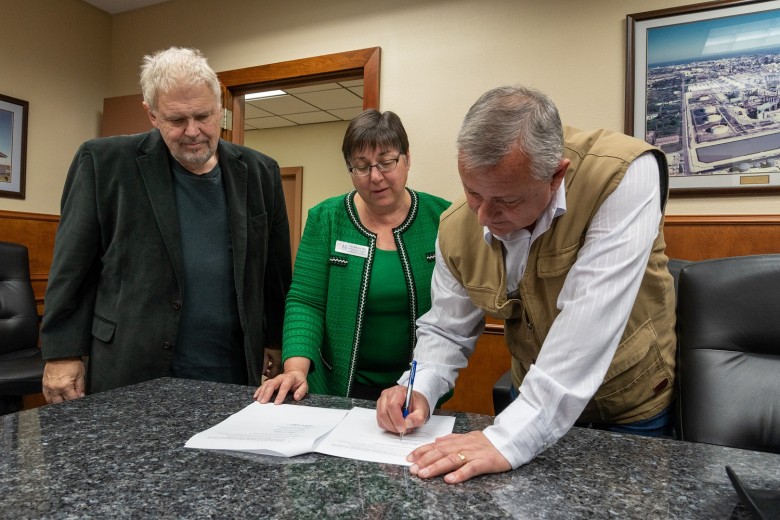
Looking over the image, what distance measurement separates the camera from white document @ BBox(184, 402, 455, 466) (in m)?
0.85

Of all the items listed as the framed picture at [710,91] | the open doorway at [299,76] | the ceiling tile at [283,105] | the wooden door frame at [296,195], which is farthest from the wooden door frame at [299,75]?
the wooden door frame at [296,195]

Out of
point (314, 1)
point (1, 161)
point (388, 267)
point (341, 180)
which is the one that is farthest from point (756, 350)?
point (341, 180)

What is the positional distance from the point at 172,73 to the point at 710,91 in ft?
7.26

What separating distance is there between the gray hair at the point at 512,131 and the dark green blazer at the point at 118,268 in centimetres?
97

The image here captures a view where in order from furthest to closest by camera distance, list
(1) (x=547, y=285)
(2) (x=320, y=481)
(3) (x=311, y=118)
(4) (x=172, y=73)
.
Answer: (3) (x=311, y=118), (4) (x=172, y=73), (1) (x=547, y=285), (2) (x=320, y=481)

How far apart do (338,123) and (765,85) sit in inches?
205

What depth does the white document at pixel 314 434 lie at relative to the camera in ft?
2.78

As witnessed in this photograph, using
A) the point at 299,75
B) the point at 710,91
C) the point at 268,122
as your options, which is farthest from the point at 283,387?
the point at 268,122

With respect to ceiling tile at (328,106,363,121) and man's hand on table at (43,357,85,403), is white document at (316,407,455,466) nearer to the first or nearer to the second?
man's hand on table at (43,357,85,403)

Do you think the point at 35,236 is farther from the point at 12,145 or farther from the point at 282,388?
the point at 282,388

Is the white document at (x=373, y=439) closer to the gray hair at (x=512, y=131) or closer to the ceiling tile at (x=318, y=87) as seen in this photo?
the gray hair at (x=512, y=131)

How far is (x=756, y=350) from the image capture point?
3.65 feet

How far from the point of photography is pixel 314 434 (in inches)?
36.0

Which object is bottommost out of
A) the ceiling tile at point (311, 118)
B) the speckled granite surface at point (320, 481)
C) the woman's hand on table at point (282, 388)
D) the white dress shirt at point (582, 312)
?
the speckled granite surface at point (320, 481)
